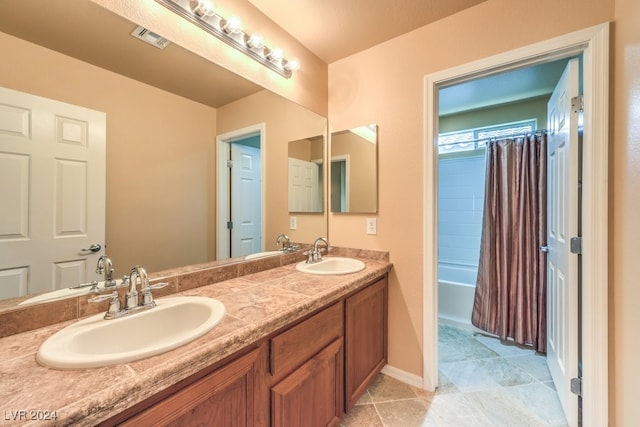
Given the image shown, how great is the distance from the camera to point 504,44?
1.46 metres

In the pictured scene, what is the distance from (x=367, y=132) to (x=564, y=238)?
52.0 inches

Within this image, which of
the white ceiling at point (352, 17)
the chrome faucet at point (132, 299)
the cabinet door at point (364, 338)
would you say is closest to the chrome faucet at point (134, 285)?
the chrome faucet at point (132, 299)

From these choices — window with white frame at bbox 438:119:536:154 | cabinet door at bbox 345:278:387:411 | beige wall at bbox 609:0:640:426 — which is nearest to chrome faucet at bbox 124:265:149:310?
cabinet door at bbox 345:278:387:411

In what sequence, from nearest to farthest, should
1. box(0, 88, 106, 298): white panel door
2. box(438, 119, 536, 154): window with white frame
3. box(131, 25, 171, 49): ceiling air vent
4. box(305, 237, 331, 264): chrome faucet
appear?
box(0, 88, 106, 298): white panel door, box(131, 25, 171, 49): ceiling air vent, box(305, 237, 331, 264): chrome faucet, box(438, 119, 536, 154): window with white frame

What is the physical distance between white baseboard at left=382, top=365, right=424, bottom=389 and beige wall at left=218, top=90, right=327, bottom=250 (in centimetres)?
104

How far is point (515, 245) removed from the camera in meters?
2.39

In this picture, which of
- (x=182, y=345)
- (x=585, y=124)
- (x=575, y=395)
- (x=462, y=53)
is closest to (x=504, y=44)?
(x=462, y=53)

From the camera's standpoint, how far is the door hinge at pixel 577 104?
1329mm

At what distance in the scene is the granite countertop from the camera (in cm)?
51

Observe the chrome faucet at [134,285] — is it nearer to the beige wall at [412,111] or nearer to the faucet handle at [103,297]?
the faucet handle at [103,297]

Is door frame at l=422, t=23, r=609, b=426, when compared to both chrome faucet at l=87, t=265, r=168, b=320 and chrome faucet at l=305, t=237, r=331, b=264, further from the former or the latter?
chrome faucet at l=87, t=265, r=168, b=320

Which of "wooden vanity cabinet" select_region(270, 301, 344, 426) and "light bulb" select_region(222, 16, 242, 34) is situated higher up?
"light bulb" select_region(222, 16, 242, 34)

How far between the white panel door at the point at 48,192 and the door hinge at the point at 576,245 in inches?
84.7

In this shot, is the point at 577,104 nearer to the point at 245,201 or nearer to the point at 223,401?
the point at 245,201
